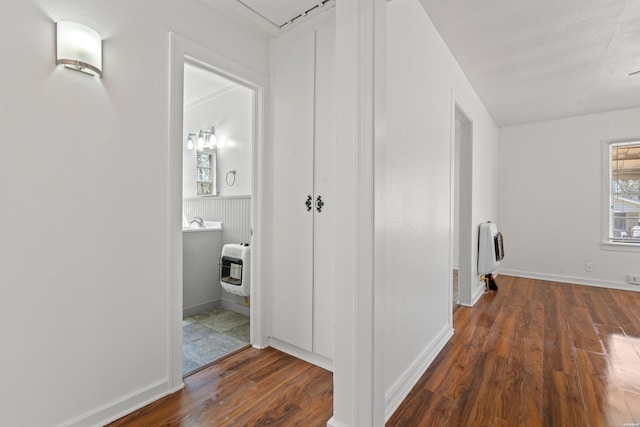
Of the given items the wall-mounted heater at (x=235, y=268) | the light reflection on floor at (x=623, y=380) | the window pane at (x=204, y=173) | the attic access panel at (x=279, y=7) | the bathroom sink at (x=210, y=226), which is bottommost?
the light reflection on floor at (x=623, y=380)

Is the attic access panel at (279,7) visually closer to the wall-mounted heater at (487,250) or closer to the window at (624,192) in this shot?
the wall-mounted heater at (487,250)

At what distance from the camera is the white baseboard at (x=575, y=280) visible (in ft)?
14.0

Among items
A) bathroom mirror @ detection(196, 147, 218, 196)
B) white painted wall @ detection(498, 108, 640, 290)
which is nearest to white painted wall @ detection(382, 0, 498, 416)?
bathroom mirror @ detection(196, 147, 218, 196)

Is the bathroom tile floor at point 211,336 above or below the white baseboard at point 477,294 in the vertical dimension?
below

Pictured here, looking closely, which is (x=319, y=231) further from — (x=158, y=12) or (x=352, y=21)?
(x=158, y=12)

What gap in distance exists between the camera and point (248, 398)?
177 cm

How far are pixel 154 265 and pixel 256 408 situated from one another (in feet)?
3.30

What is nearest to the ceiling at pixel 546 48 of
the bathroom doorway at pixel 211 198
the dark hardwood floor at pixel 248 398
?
the bathroom doorway at pixel 211 198

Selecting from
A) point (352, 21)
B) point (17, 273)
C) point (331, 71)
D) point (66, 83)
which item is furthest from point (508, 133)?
point (17, 273)

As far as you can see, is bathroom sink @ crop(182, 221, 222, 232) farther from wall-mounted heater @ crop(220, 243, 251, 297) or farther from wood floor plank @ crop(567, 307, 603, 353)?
wood floor plank @ crop(567, 307, 603, 353)

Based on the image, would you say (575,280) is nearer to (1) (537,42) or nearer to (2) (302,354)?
(1) (537,42)

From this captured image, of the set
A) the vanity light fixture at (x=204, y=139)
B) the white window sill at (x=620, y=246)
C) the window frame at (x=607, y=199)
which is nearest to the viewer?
the vanity light fixture at (x=204, y=139)

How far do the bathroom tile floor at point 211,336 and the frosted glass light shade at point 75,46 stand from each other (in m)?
1.89

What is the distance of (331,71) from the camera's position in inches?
82.7
